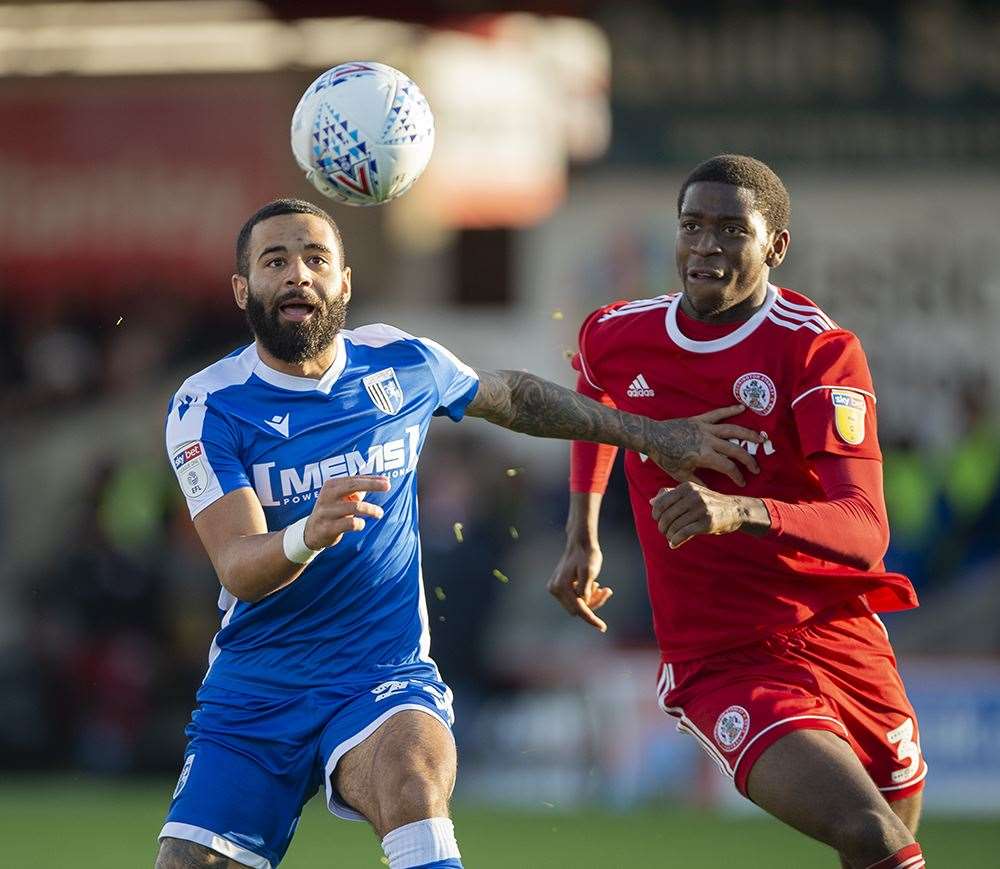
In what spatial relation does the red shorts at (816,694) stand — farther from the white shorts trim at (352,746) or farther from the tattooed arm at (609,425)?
the white shorts trim at (352,746)

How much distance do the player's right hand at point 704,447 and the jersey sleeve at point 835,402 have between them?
0.20 m

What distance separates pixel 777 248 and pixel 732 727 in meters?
1.60

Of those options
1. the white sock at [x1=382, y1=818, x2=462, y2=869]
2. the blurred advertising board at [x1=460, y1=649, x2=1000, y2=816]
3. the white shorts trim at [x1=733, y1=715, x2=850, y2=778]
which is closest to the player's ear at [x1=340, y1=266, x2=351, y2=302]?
the white sock at [x1=382, y1=818, x2=462, y2=869]

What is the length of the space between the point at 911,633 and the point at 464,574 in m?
3.42

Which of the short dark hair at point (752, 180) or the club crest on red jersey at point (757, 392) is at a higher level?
the short dark hair at point (752, 180)

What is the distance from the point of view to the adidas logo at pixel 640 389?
6535mm

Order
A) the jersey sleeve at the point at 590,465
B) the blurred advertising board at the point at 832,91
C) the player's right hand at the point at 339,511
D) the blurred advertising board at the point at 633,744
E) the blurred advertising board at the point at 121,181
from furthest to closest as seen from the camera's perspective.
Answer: the blurred advertising board at the point at 121,181 → the blurred advertising board at the point at 832,91 → the blurred advertising board at the point at 633,744 → the jersey sleeve at the point at 590,465 → the player's right hand at the point at 339,511

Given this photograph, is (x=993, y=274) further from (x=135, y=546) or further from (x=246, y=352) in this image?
(x=246, y=352)

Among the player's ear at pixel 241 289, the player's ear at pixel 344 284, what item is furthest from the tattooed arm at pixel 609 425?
the player's ear at pixel 241 289

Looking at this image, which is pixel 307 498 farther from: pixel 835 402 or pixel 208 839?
pixel 835 402

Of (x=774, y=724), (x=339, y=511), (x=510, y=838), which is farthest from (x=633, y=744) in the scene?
(x=339, y=511)

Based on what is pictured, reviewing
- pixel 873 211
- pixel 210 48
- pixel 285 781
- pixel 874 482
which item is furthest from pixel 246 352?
pixel 210 48

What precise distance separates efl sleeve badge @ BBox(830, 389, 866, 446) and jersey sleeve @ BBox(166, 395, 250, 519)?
1837mm

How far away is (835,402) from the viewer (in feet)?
19.6
